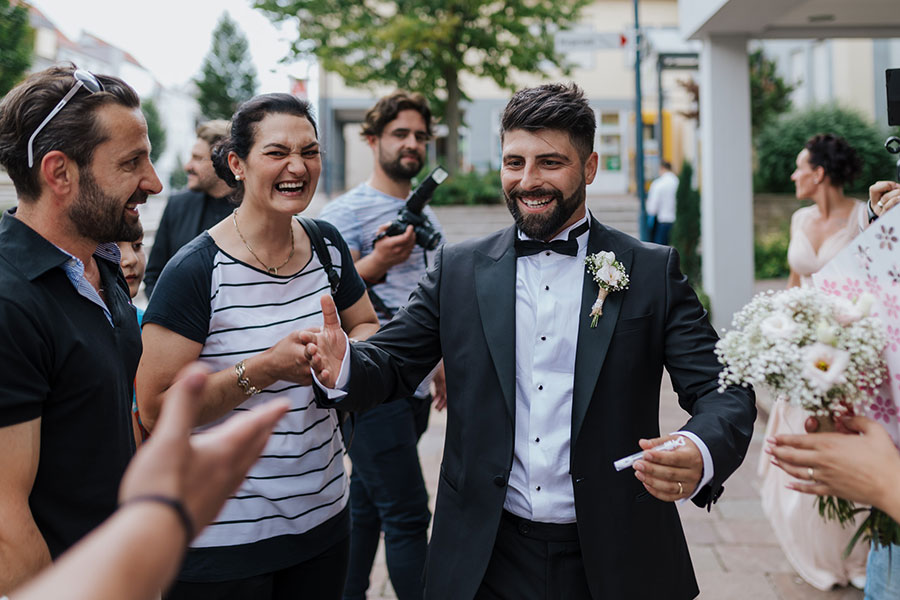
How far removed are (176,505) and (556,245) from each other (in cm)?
174

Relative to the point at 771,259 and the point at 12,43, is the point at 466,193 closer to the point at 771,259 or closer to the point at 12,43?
the point at 771,259

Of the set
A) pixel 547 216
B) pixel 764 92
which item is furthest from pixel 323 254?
pixel 764 92

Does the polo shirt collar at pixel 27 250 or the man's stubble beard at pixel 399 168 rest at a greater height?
the man's stubble beard at pixel 399 168

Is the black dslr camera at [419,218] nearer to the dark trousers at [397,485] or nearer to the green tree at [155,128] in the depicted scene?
the dark trousers at [397,485]

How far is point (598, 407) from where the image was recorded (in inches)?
91.7

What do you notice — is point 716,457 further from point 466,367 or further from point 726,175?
point 726,175

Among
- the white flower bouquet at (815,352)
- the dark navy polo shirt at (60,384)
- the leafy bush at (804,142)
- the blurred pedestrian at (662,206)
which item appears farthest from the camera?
the leafy bush at (804,142)

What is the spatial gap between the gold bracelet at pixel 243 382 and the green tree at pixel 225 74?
5163cm

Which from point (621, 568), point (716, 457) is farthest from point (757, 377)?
point (621, 568)

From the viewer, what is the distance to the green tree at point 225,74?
53.0 m

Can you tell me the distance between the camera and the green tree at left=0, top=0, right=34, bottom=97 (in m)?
21.5

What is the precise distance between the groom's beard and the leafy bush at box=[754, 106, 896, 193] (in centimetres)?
1595

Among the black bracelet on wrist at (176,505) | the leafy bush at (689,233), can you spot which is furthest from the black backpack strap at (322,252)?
the leafy bush at (689,233)

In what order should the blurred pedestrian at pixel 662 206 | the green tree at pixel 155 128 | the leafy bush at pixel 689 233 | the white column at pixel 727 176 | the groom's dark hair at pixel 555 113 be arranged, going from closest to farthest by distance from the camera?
the groom's dark hair at pixel 555 113 → the white column at pixel 727 176 → the leafy bush at pixel 689 233 → the blurred pedestrian at pixel 662 206 → the green tree at pixel 155 128
